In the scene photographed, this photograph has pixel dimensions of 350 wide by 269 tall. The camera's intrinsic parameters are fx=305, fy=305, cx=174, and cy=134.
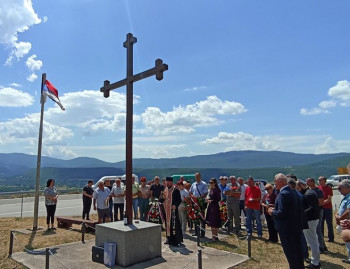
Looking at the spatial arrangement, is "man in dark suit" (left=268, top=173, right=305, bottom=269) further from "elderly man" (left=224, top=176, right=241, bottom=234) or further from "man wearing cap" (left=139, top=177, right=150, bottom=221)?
"man wearing cap" (left=139, top=177, right=150, bottom=221)

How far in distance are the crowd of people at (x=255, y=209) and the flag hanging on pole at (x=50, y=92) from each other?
3.51 metres

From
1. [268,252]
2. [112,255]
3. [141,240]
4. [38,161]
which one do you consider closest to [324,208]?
[268,252]

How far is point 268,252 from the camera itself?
7773 mm

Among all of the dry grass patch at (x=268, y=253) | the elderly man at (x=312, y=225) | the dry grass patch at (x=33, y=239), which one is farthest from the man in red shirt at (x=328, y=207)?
the dry grass patch at (x=33, y=239)

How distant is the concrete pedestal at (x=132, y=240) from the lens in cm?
637

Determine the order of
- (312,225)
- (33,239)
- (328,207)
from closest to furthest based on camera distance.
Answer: (312,225) → (328,207) → (33,239)

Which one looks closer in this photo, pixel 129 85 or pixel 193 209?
pixel 129 85

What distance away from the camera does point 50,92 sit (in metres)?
11.7

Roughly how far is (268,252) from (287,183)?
301 centimetres

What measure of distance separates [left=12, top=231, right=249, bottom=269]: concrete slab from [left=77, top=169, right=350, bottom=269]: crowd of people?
2.23ft

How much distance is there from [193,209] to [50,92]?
22.8ft

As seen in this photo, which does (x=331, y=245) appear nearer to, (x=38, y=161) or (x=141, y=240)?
(x=141, y=240)

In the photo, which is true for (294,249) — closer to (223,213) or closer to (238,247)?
(238,247)

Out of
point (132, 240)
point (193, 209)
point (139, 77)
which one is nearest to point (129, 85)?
point (139, 77)
